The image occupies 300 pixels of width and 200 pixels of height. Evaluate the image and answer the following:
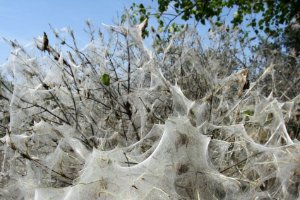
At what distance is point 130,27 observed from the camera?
3203 mm

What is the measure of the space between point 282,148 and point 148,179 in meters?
0.80

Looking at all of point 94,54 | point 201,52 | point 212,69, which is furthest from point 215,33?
point 94,54

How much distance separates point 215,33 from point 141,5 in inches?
155

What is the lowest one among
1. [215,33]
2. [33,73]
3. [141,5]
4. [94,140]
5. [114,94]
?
[94,140]

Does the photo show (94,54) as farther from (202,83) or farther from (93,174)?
(93,174)

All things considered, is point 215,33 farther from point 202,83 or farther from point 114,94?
point 114,94

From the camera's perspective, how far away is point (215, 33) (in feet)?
18.6

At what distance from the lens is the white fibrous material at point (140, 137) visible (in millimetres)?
2113

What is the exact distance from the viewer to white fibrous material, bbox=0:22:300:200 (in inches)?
83.2

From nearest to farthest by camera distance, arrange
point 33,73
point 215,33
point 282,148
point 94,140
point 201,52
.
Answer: point 282,148
point 94,140
point 33,73
point 201,52
point 215,33

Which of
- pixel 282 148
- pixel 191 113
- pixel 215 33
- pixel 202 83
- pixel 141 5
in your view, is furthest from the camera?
pixel 141 5

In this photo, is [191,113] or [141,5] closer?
[191,113]

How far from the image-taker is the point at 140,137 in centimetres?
288

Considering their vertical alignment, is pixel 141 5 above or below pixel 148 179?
above
